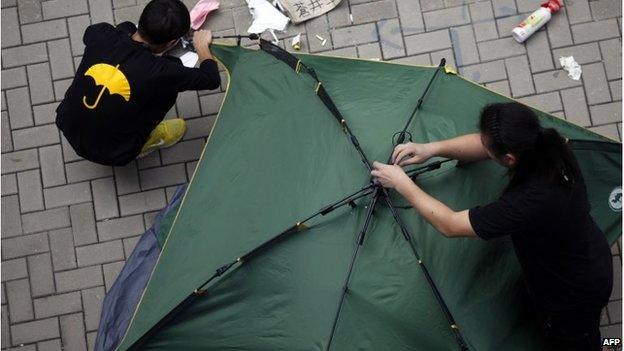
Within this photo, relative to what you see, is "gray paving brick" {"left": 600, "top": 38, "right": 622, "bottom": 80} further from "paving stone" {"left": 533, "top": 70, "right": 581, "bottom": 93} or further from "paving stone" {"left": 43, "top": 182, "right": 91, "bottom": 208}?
"paving stone" {"left": 43, "top": 182, "right": 91, "bottom": 208}

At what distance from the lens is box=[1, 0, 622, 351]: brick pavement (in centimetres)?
465

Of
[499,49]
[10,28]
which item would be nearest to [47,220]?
[10,28]

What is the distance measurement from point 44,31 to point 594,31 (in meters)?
3.70

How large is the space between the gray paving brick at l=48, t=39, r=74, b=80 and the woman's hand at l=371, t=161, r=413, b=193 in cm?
259

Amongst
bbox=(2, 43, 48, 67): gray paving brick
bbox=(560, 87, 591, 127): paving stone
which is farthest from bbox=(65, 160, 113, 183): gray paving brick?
bbox=(560, 87, 591, 127): paving stone

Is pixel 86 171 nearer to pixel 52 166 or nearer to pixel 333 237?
pixel 52 166

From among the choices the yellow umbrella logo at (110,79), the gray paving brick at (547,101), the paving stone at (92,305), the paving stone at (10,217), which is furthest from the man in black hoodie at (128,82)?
the gray paving brick at (547,101)

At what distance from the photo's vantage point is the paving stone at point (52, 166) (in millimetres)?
4750

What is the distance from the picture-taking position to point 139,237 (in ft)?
15.4

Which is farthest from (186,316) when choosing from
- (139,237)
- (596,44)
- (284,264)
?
(596,44)

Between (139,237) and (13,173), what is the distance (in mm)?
953

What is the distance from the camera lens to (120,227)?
4691mm

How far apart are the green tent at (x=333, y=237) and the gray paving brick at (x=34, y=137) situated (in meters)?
1.49

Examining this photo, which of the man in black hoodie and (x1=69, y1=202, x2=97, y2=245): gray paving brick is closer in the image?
the man in black hoodie
